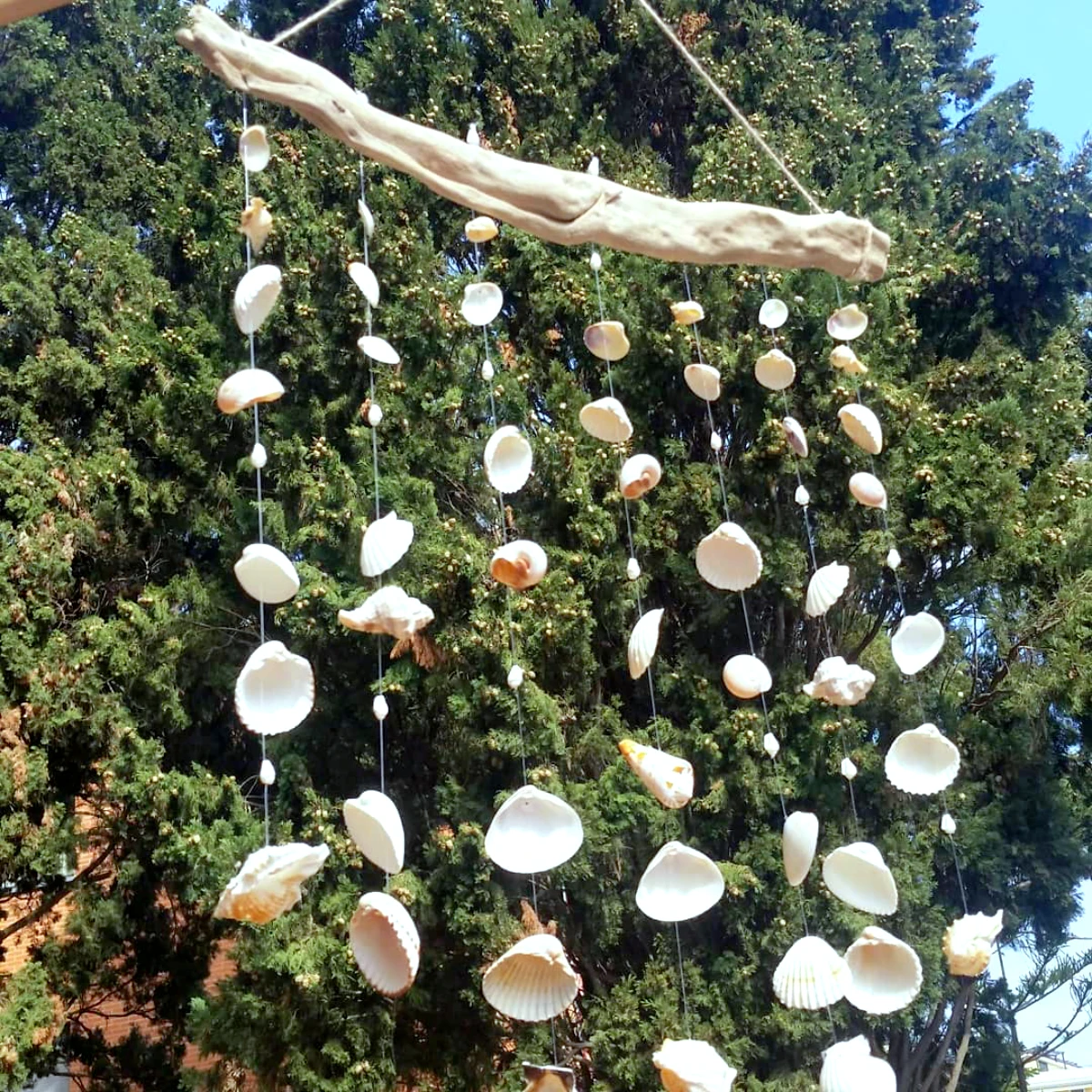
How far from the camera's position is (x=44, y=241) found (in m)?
7.97

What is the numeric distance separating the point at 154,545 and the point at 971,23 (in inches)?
274

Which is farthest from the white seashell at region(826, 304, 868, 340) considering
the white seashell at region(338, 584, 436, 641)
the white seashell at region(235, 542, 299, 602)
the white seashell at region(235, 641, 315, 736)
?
the white seashell at region(235, 641, 315, 736)

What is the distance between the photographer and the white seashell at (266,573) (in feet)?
12.1

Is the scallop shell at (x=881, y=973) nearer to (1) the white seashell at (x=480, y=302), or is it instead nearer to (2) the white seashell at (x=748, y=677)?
(2) the white seashell at (x=748, y=677)

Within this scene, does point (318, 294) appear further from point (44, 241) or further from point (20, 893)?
point (20, 893)

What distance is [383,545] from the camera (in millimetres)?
3992

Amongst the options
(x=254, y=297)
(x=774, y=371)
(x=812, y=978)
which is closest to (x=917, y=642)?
(x=774, y=371)

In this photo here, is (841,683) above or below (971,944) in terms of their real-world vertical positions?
above

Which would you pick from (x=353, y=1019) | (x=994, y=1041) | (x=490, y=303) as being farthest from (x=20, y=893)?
(x=994, y=1041)

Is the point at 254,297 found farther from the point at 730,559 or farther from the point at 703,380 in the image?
the point at 730,559

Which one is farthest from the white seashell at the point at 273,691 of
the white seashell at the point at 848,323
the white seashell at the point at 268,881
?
the white seashell at the point at 848,323

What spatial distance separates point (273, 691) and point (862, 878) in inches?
83.9

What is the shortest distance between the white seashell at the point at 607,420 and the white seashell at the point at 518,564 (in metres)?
0.76

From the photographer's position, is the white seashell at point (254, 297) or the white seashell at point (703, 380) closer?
the white seashell at point (254, 297)
